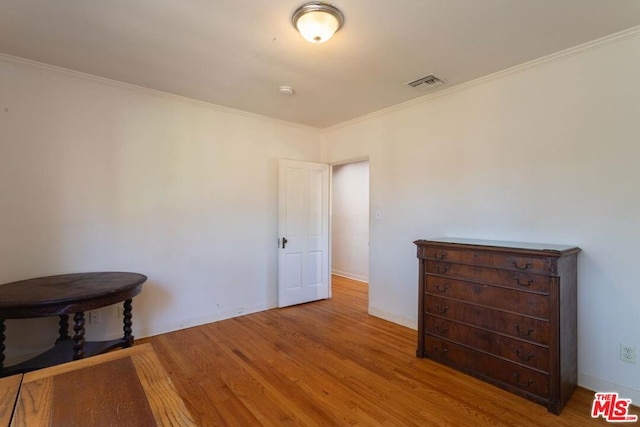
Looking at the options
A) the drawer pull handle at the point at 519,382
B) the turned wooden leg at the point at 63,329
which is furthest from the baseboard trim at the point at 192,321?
the drawer pull handle at the point at 519,382

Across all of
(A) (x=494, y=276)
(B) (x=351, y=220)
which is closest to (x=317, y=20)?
(A) (x=494, y=276)

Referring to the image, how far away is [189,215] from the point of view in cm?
355

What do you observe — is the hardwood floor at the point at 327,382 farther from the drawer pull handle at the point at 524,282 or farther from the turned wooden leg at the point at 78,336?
the drawer pull handle at the point at 524,282

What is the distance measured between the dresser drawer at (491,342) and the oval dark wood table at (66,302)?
2656 millimetres

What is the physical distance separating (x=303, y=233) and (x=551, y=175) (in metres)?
2.90

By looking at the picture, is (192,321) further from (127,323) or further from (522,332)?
(522,332)

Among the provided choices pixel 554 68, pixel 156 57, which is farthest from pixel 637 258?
pixel 156 57

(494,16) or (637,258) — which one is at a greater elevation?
(494,16)

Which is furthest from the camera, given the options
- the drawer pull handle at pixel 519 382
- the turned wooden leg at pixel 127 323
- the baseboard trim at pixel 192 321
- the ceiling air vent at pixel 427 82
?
the baseboard trim at pixel 192 321

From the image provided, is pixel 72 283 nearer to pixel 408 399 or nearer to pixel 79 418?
pixel 79 418

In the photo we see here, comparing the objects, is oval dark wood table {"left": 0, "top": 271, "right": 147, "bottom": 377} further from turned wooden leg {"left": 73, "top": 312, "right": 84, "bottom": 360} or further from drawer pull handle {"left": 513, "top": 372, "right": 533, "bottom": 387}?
drawer pull handle {"left": 513, "top": 372, "right": 533, "bottom": 387}

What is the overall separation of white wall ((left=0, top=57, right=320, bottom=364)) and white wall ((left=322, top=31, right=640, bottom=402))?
194cm

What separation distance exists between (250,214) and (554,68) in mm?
3414

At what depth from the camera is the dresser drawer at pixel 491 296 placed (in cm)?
220
